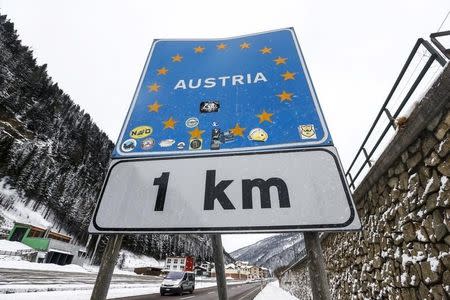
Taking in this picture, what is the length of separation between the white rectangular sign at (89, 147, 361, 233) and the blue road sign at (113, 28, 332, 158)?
10 centimetres

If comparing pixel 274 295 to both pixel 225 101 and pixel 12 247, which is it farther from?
pixel 12 247

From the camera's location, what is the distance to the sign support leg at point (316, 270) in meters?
0.88

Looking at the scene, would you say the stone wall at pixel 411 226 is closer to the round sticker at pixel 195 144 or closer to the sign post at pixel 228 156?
the sign post at pixel 228 156

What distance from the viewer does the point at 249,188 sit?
112 centimetres

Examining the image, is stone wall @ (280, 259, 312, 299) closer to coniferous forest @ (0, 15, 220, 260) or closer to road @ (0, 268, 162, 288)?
road @ (0, 268, 162, 288)

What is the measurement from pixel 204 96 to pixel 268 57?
22.6 inches

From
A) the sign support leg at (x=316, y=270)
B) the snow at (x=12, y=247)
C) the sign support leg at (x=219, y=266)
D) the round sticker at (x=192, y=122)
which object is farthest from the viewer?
the snow at (x=12, y=247)

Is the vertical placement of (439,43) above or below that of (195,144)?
above

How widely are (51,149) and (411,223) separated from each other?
110 meters

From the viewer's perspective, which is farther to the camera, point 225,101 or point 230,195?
point 225,101

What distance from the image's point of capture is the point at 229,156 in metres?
1.26

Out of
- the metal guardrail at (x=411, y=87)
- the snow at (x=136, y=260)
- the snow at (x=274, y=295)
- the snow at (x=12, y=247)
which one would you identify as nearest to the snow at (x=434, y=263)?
the metal guardrail at (x=411, y=87)

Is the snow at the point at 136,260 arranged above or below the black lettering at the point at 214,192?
above

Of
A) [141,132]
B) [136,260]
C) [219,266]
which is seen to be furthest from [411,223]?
[136,260]
